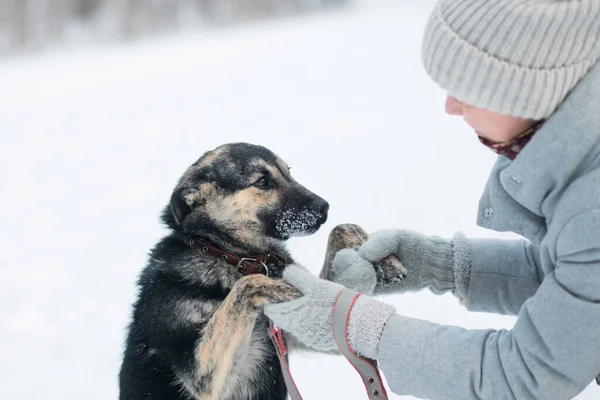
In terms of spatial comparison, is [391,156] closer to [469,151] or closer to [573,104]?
[469,151]

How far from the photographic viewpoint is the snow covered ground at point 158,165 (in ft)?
14.2

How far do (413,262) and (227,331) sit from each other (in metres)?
0.88

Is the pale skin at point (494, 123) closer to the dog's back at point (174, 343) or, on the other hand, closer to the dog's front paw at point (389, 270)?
the dog's front paw at point (389, 270)

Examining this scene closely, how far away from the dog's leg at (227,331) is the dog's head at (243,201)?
0.55m

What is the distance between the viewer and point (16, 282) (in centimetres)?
516

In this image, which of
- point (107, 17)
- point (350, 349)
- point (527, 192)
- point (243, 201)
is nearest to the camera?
point (527, 192)

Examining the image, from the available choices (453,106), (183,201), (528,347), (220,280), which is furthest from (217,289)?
(528,347)

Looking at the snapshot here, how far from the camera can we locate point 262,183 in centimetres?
325

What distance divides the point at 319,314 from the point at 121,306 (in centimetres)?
295

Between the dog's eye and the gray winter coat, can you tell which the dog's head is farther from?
the gray winter coat

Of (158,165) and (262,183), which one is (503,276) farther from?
(158,165)

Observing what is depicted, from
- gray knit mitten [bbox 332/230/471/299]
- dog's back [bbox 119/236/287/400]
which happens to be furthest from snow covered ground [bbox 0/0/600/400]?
gray knit mitten [bbox 332/230/471/299]

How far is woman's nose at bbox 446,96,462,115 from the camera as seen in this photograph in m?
2.15

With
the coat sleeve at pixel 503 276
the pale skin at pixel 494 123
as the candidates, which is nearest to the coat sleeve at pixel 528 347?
the pale skin at pixel 494 123
